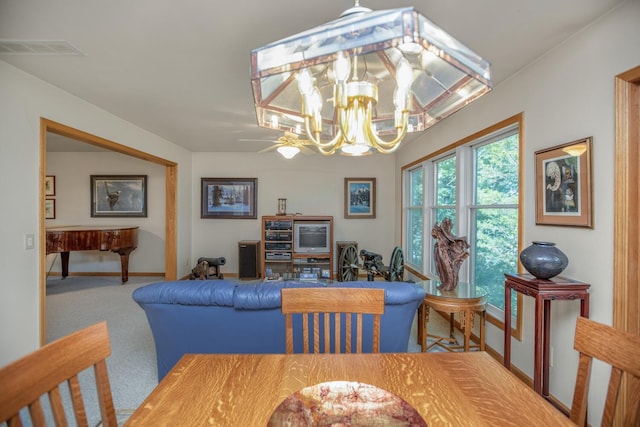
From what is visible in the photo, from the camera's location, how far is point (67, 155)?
19.1 ft

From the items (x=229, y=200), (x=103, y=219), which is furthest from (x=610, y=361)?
(x=103, y=219)

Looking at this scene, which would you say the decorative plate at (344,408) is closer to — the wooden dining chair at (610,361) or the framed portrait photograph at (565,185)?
the wooden dining chair at (610,361)

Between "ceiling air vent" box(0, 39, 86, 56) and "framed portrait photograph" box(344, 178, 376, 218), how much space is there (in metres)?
4.41

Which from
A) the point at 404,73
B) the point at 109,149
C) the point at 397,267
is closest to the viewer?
the point at 404,73

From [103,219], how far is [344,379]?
654 centimetres

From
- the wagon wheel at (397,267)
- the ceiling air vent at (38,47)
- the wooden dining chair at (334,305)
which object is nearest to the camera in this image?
the wooden dining chair at (334,305)

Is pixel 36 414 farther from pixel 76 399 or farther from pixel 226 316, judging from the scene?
pixel 226 316

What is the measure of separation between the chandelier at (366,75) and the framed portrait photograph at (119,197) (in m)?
5.53

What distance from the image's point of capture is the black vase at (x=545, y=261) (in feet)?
5.78

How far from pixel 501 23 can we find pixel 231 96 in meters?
2.27

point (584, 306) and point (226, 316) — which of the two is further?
point (226, 316)

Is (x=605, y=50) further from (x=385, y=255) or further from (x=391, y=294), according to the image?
(x=385, y=255)

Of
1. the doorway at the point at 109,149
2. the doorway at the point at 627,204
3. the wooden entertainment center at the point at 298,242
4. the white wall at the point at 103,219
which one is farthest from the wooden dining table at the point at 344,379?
the white wall at the point at 103,219

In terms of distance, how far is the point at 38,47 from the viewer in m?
2.01
